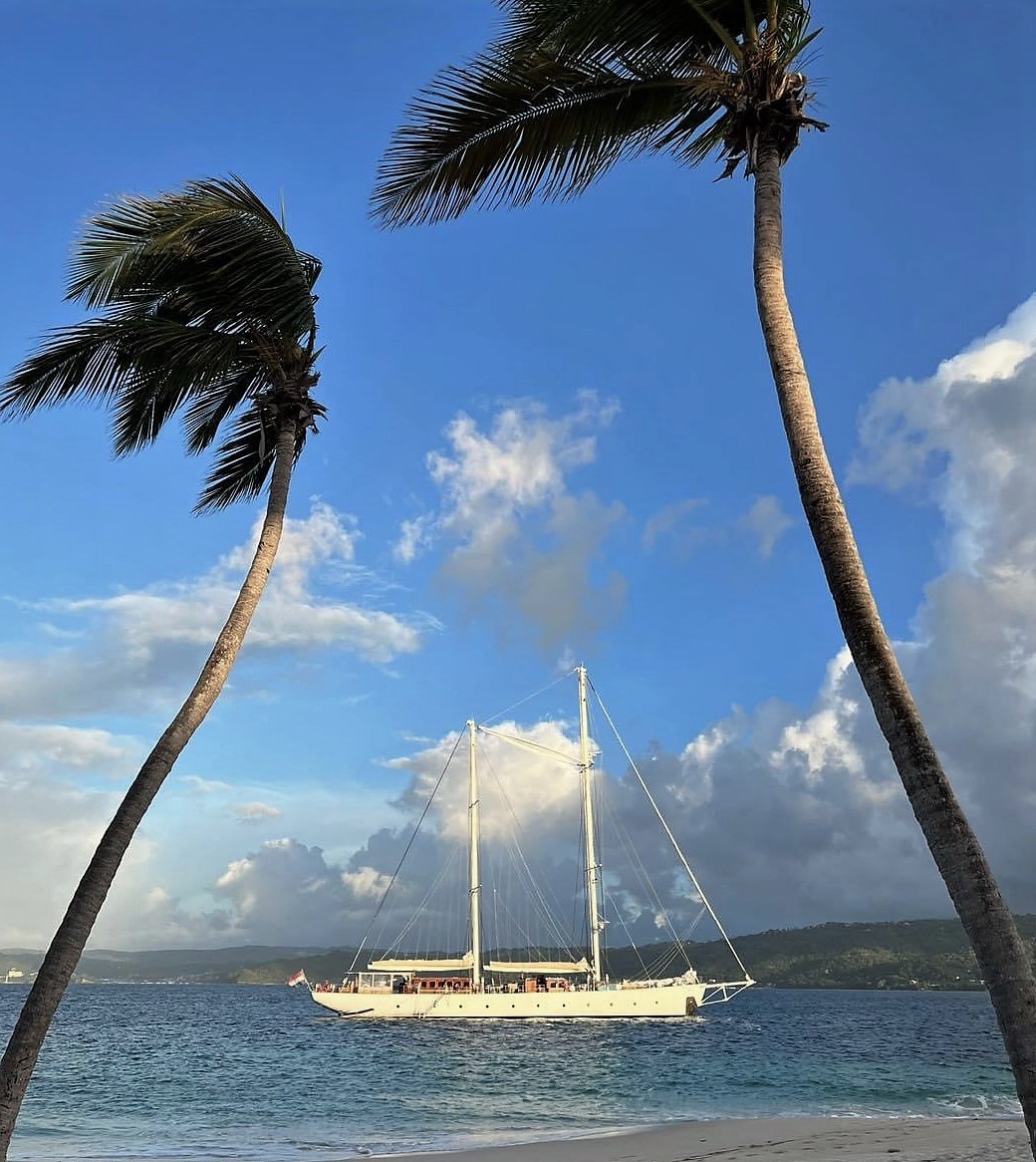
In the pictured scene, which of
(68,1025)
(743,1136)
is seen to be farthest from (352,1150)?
(68,1025)

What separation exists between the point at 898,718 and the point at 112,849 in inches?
277

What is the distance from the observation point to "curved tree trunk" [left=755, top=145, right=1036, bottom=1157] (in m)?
5.64

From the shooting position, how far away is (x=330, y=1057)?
2030 inches

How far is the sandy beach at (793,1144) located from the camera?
17.6 metres

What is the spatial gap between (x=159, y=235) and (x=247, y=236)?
0.94 meters

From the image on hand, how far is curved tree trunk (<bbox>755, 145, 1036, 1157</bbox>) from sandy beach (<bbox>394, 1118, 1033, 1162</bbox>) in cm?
1334

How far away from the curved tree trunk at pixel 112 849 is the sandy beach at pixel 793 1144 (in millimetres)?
12371

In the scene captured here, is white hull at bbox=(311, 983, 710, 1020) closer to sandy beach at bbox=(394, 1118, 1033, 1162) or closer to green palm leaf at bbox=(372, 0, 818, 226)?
sandy beach at bbox=(394, 1118, 1033, 1162)

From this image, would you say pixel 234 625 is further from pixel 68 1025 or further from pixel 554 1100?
pixel 68 1025

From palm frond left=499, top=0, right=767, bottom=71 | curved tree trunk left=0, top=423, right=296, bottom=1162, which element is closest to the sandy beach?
curved tree trunk left=0, top=423, right=296, bottom=1162

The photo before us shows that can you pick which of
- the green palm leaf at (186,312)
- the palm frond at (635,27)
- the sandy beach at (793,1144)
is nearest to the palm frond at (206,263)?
the green palm leaf at (186,312)

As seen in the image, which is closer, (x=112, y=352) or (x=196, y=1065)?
(x=112, y=352)

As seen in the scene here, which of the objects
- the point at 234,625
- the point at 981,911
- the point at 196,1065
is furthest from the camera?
the point at 196,1065

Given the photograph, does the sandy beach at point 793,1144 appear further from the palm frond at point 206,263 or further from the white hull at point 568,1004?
the white hull at point 568,1004
